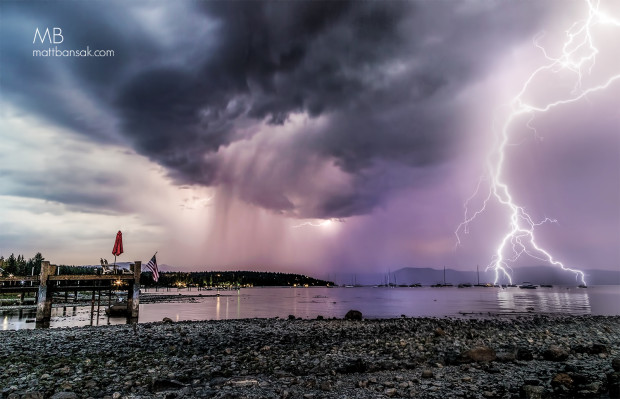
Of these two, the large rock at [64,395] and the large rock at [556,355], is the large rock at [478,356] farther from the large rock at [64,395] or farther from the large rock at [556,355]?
the large rock at [64,395]

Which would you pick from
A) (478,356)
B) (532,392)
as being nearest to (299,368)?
(478,356)

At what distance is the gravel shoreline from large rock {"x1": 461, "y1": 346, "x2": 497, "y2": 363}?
0.14 ft

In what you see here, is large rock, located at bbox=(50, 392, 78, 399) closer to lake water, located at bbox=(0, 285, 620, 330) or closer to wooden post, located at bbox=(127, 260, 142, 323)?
lake water, located at bbox=(0, 285, 620, 330)

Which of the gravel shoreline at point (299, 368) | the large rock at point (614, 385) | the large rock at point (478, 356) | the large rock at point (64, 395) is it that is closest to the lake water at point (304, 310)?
the gravel shoreline at point (299, 368)

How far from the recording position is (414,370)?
13.2 m

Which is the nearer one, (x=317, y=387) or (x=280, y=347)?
(x=317, y=387)

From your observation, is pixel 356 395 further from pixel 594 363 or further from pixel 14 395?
pixel 594 363

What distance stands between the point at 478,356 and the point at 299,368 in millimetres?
7457

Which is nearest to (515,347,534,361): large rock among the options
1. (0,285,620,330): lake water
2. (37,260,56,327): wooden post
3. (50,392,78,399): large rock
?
(50,392,78,399): large rock

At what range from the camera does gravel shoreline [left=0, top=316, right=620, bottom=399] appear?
34.2ft

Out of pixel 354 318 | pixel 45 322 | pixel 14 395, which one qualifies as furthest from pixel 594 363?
pixel 45 322

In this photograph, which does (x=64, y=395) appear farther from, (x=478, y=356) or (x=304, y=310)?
(x=304, y=310)

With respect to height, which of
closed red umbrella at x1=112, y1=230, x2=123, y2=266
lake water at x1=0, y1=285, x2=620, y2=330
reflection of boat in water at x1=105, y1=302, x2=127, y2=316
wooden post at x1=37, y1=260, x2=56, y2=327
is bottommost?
lake water at x1=0, y1=285, x2=620, y2=330

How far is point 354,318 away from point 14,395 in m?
33.6
